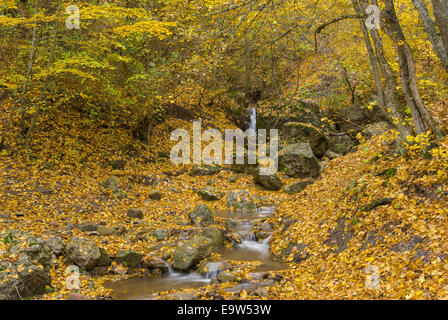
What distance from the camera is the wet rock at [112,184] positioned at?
38.7 feet

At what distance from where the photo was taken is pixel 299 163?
52.8 ft

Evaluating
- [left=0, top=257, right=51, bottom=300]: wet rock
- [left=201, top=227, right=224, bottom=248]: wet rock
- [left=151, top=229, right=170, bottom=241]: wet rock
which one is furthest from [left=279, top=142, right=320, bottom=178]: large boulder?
[left=0, top=257, right=51, bottom=300]: wet rock

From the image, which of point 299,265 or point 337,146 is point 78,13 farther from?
point 337,146

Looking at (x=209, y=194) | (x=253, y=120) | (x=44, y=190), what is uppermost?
(x=253, y=120)

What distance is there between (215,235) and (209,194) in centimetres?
447

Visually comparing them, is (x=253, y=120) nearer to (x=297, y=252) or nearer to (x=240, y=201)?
(x=240, y=201)

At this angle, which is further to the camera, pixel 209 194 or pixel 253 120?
pixel 253 120

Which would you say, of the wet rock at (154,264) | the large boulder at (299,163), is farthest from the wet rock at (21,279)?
the large boulder at (299,163)

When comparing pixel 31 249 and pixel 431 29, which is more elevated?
pixel 431 29

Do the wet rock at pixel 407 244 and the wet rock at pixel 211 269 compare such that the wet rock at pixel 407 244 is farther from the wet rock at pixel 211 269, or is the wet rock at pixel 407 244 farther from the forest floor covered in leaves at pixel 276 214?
the wet rock at pixel 211 269

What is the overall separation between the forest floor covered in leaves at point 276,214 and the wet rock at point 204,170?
0.65m

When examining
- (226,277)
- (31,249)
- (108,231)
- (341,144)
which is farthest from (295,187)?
(31,249)

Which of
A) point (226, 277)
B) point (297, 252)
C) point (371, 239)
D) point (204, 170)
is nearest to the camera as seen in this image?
point (371, 239)
